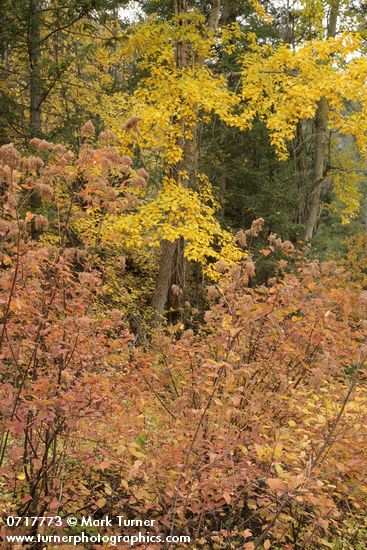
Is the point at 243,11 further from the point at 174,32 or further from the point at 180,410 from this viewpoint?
the point at 180,410

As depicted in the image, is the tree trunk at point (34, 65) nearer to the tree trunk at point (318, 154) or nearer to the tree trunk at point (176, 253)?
the tree trunk at point (176, 253)

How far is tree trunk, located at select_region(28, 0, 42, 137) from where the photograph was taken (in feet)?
30.7

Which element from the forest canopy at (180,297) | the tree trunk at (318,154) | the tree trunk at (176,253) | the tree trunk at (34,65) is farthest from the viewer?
the tree trunk at (318,154)

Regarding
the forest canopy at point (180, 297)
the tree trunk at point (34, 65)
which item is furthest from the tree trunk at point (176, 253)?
the tree trunk at point (34, 65)

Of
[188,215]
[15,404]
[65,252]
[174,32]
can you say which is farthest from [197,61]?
[15,404]

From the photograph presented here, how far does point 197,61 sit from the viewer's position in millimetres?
10492

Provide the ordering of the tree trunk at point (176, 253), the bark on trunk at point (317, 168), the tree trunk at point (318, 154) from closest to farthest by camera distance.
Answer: the tree trunk at point (176, 253), the tree trunk at point (318, 154), the bark on trunk at point (317, 168)

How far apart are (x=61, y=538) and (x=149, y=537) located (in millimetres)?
634

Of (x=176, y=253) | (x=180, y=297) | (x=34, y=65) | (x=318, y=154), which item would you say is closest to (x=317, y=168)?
(x=318, y=154)

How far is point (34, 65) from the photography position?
971 cm

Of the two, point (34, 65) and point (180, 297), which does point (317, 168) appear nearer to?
point (180, 297)

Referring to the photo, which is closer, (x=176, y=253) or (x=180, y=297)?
(x=176, y=253)

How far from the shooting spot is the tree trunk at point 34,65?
30.7 feet

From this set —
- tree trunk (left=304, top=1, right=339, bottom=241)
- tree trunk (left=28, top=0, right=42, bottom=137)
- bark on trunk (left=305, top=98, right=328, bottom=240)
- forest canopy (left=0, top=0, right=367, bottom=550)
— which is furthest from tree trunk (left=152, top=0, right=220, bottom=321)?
bark on trunk (left=305, top=98, right=328, bottom=240)
